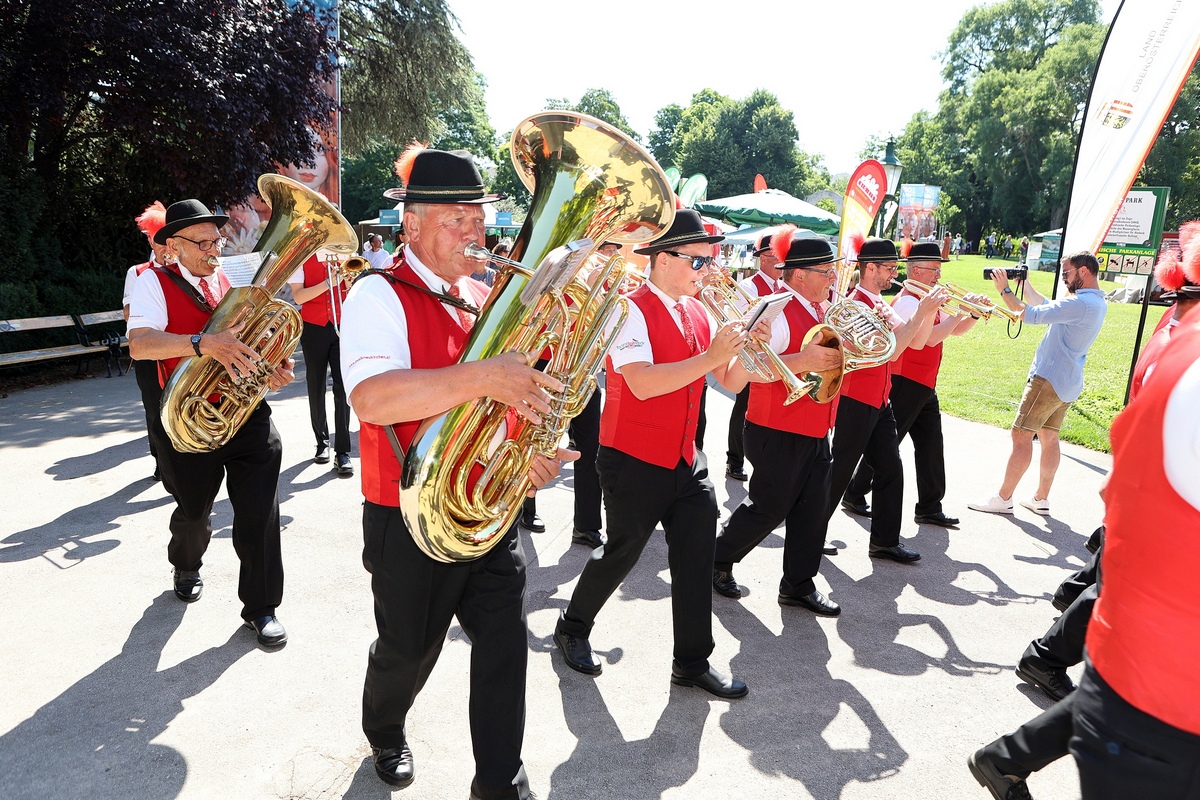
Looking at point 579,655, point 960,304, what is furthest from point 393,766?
point 960,304

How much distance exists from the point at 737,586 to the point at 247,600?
8.75 ft

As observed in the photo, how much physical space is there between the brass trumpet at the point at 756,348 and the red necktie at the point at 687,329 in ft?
0.56

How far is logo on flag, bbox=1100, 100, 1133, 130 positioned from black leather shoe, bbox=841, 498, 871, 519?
4.21 metres

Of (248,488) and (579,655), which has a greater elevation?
(248,488)

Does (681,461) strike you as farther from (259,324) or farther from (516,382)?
(259,324)

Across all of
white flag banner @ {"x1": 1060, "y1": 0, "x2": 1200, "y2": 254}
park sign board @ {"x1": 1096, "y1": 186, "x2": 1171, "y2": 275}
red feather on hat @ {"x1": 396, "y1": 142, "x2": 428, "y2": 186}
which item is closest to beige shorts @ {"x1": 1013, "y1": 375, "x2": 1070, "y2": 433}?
white flag banner @ {"x1": 1060, "y1": 0, "x2": 1200, "y2": 254}

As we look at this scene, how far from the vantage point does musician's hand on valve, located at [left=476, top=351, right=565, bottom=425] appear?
2.06 metres

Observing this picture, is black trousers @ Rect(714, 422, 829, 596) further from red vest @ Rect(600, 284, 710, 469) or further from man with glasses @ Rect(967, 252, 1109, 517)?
man with glasses @ Rect(967, 252, 1109, 517)

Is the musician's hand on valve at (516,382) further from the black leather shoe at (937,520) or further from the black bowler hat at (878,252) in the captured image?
the black leather shoe at (937,520)

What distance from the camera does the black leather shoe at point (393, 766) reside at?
271cm

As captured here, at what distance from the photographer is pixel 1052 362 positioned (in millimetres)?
5828

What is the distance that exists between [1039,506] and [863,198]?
4.81m

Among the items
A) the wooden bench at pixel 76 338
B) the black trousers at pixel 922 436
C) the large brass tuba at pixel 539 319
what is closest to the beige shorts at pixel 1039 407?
the black trousers at pixel 922 436

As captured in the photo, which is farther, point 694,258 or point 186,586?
point 186,586
